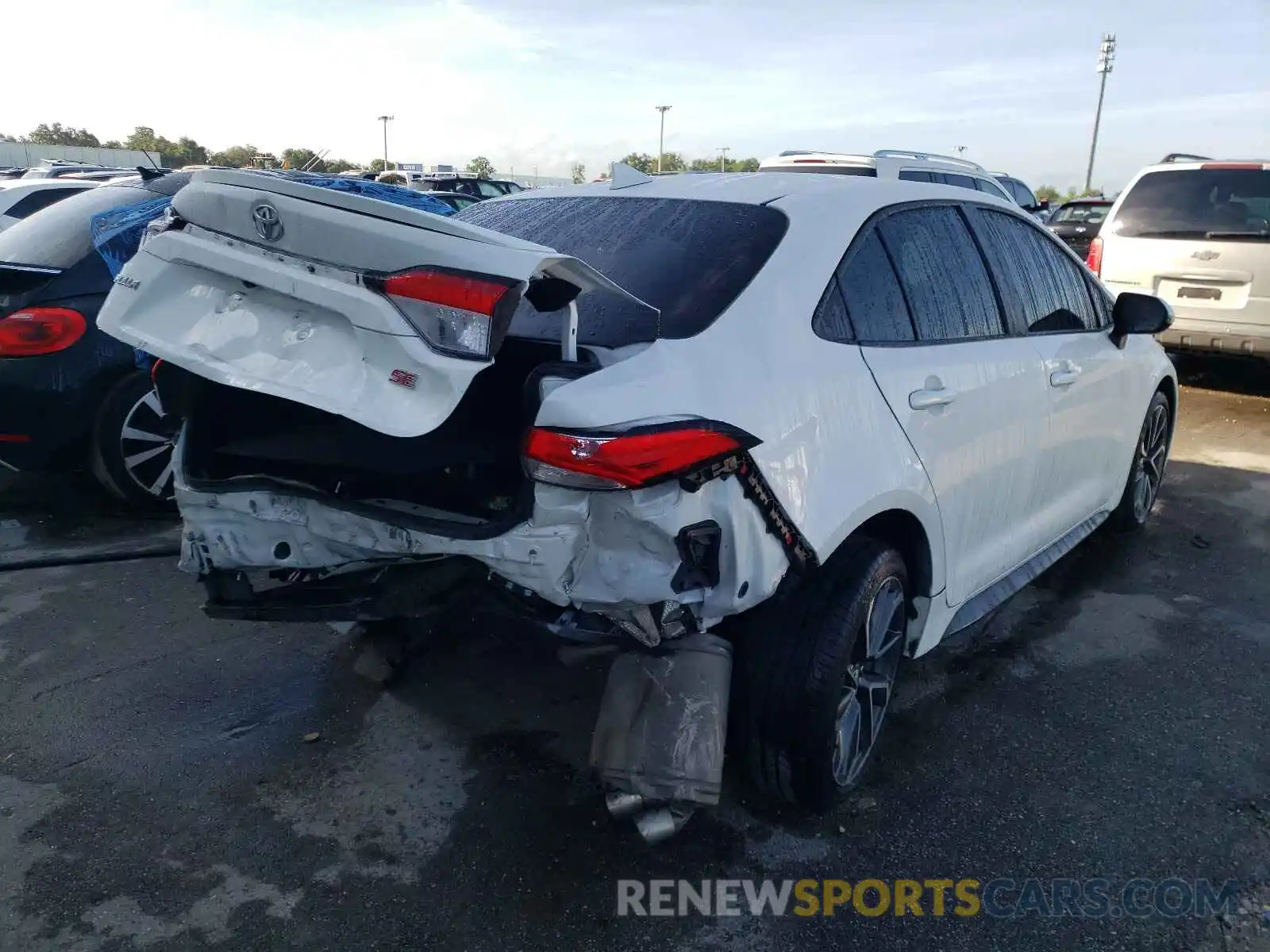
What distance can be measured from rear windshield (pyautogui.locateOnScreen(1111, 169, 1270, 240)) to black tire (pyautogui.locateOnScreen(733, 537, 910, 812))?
22.4 feet

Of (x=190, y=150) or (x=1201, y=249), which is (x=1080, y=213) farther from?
(x=190, y=150)

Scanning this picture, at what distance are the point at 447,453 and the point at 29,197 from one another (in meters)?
9.85

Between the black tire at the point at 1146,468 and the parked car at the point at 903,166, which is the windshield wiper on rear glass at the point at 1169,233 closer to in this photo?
the parked car at the point at 903,166

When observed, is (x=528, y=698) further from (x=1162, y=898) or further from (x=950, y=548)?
(x=1162, y=898)

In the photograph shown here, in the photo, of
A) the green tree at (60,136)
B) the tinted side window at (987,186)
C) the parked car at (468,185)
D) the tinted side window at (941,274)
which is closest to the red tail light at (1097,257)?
the tinted side window at (987,186)

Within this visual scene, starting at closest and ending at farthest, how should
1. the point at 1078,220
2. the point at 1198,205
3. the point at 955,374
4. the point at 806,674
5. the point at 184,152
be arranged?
the point at 806,674
the point at 955,374
the point at 1198,205
the point at 1078,220
the point at 184,152

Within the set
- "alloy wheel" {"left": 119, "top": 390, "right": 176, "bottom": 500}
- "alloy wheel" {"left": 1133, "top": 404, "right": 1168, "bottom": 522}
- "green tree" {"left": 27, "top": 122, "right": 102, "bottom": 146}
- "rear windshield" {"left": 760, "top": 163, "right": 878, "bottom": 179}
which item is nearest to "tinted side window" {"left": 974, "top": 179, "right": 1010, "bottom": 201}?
"rear windshield" {"left": 760, "top": 163, "right": 878, "bottom": 179}

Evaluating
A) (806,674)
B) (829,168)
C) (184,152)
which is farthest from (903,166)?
(184,152)

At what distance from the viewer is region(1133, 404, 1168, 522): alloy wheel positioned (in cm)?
490

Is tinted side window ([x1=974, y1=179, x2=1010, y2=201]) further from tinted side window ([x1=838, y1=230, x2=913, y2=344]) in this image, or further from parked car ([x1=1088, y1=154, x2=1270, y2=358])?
tinted side window ([x1=838, y1=230, x2=913, y2=344])

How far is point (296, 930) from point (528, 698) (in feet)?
3.97

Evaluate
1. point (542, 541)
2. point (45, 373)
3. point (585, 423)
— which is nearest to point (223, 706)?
point (542, 541)

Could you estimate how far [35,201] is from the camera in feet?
33.1

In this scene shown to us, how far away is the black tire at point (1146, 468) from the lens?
486 centimetres
